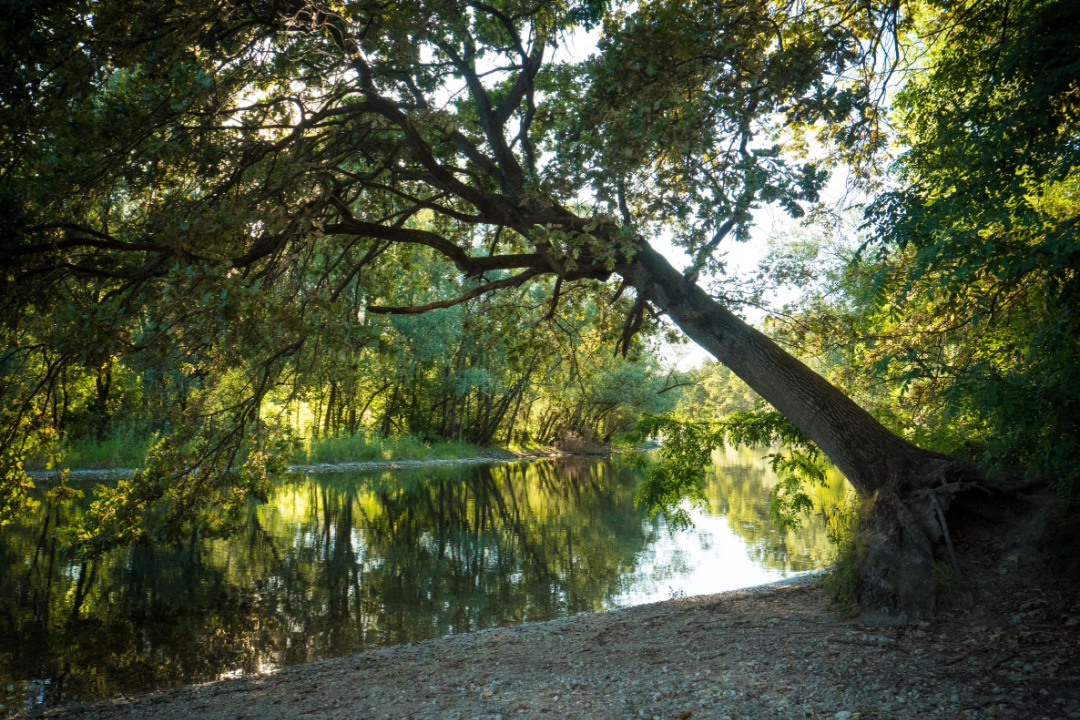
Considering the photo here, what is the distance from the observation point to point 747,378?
733 cm

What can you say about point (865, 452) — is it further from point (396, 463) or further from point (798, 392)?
point (396, 463)

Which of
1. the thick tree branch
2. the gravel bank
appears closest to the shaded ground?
the gravel bank

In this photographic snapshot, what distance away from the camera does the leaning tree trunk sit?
19.2 feet

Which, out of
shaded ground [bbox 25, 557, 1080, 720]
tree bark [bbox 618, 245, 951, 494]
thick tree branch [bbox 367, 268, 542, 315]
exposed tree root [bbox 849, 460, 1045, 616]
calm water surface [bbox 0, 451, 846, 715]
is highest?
thick tree branch [bbox 367, 268, 542, 315]

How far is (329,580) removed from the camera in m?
11.5

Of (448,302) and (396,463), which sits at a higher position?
(448,302)

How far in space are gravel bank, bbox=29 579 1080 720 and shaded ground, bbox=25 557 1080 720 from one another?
0.01 metres

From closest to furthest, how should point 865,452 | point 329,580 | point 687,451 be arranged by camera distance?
point 865,452, point 687,451, point 329,580

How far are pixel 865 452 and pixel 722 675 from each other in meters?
2.82

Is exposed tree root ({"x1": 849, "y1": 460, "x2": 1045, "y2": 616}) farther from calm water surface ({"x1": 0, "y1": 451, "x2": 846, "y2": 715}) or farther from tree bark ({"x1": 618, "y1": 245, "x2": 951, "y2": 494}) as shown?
calm water surface ({"x1": 0, "y1": 451, "x2": 846, "y2": 715})

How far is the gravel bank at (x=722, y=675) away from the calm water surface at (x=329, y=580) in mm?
1322

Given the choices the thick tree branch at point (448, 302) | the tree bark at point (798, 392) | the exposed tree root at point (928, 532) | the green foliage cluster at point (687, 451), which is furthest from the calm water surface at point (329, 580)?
the exposed tree root at point (928, 532)

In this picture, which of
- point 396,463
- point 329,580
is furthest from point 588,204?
point 396,463

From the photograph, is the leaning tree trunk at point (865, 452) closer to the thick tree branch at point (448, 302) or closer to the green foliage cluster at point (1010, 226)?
the green foliage cluster at point (1010, 226)
